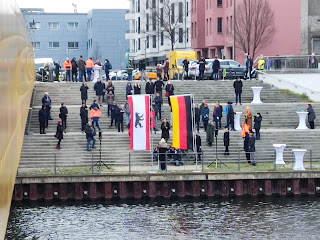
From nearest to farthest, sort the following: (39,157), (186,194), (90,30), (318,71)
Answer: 1. (186,194)
2. (39,157)
3. (318,71)
4. (90,30)

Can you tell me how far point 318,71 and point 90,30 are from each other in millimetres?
88258

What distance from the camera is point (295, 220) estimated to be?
111 ft

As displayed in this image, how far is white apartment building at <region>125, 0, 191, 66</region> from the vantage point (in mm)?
111206

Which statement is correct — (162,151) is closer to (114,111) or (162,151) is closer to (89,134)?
(89,134)

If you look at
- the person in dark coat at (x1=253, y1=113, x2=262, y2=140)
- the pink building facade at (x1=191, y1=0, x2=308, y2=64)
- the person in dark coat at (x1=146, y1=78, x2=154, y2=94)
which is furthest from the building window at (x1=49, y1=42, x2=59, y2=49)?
the person in dark coat at (x1=253, y1=113, x2=262, y2=140)

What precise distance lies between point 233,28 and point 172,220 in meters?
58.2

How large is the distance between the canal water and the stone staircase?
3.36m

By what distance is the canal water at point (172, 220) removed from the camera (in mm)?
31328

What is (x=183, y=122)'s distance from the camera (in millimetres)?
38438

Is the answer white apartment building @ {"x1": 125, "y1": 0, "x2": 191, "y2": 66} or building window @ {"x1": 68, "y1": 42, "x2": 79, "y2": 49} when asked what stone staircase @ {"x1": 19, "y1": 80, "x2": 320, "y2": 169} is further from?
building window @ {"x1": 68, "y1": 42, "x2": 79, "y2": 49}

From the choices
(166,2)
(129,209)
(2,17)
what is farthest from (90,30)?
(2,17)

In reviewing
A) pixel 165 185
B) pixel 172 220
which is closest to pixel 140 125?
pixel 165 185

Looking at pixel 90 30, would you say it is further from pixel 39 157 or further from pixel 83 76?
pixel 39 157

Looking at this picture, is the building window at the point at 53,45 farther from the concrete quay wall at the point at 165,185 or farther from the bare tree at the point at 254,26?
the concrete quay wall at the point at 165,185
